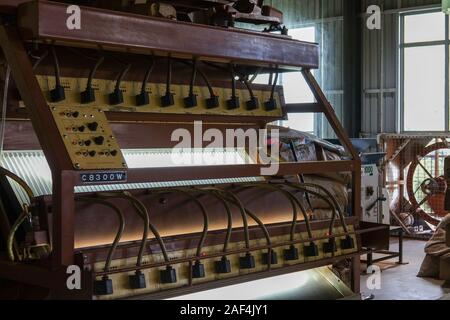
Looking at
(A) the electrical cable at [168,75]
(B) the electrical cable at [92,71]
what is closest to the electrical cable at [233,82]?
(A) the electrical cable at [168,75]

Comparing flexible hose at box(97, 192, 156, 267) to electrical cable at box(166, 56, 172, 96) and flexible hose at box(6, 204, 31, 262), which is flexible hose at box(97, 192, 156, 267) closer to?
flexible hose at box(6, 204, 31, 262)

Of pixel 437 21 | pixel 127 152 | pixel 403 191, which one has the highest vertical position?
pixel 437 21

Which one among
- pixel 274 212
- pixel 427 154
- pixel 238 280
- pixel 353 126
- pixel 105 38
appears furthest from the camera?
pixel 353 126

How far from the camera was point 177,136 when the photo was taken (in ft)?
8.78

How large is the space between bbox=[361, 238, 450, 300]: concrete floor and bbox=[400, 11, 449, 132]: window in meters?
3.06

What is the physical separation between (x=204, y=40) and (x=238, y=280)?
0.82 meters

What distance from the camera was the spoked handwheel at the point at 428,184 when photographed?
8.07 meters

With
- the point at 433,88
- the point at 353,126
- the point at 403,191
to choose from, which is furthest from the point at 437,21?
the point at 403,191

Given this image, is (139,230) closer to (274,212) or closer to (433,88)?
(274,212)

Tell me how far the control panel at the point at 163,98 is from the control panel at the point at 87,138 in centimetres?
29

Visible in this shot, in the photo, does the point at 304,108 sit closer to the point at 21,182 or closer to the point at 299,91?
the point at 21,182

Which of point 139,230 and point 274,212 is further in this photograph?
point 274,212

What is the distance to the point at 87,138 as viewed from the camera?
Answer: 6.05 feet

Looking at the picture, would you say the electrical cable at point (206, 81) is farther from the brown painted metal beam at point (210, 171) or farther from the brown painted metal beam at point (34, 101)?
the brown painted metal beam at point (34, 101)
